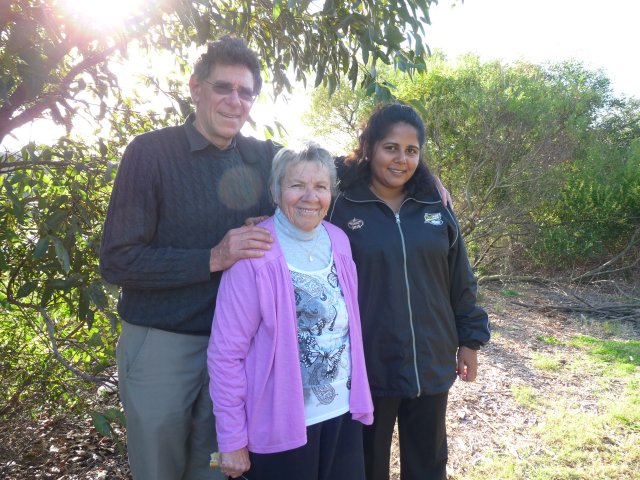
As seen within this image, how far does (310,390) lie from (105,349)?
1.46 m

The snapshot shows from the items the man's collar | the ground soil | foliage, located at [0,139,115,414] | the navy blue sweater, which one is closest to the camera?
the navy blue sweater

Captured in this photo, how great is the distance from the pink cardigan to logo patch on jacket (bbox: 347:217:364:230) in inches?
22.7

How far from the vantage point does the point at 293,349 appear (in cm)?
186

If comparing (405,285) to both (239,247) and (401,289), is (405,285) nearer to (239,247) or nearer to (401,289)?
(401,289)

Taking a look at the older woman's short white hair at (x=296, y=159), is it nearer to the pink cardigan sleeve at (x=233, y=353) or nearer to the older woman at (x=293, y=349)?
the older woman at (x=293, y=349)

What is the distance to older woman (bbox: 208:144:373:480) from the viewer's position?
1.84 meters

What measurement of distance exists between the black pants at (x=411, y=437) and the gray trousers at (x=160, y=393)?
34.2 inches

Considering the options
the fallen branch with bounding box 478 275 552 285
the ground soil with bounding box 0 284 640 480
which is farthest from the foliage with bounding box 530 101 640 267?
the ground soil with bounding box 0 284 640 480

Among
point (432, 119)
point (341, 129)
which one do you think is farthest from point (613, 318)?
point (341, 129)

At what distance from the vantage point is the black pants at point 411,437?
2.48 m

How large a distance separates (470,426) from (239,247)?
3.29 m

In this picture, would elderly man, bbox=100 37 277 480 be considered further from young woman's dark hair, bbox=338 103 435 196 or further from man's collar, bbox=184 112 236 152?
young woman's dark hair, bbox=338 103 435 196

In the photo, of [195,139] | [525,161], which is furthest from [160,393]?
[525,161]

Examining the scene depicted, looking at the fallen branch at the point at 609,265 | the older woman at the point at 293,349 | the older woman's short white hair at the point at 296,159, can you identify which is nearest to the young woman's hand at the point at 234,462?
the older woman at the point at 293,349
